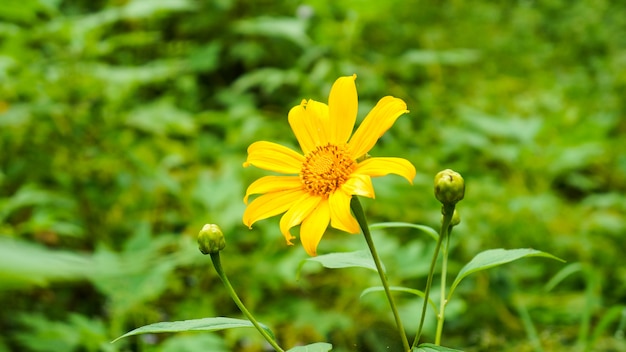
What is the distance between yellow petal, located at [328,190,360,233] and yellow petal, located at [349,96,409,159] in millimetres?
78

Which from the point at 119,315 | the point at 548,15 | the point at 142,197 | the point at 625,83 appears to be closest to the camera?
the point at 119,315

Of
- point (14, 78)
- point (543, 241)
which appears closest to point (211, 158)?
point (14, 78)

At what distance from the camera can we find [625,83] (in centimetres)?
291

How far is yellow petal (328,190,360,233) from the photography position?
59 cm

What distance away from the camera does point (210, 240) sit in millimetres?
627

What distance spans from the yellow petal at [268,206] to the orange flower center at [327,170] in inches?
0.9

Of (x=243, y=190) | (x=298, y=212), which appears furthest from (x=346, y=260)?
(x=243, y=190)

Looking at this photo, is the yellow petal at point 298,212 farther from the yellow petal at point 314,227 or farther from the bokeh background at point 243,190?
the bokeh background at point 243,190

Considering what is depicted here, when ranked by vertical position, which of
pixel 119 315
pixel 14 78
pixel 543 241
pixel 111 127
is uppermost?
pixel 14 78

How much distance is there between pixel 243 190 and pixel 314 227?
118 centimetres

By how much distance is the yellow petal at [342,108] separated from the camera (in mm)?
686

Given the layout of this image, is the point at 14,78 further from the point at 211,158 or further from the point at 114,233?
the point at 211,158

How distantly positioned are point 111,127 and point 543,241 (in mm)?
Result: 1412

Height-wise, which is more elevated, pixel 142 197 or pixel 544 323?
pixel 142 197
